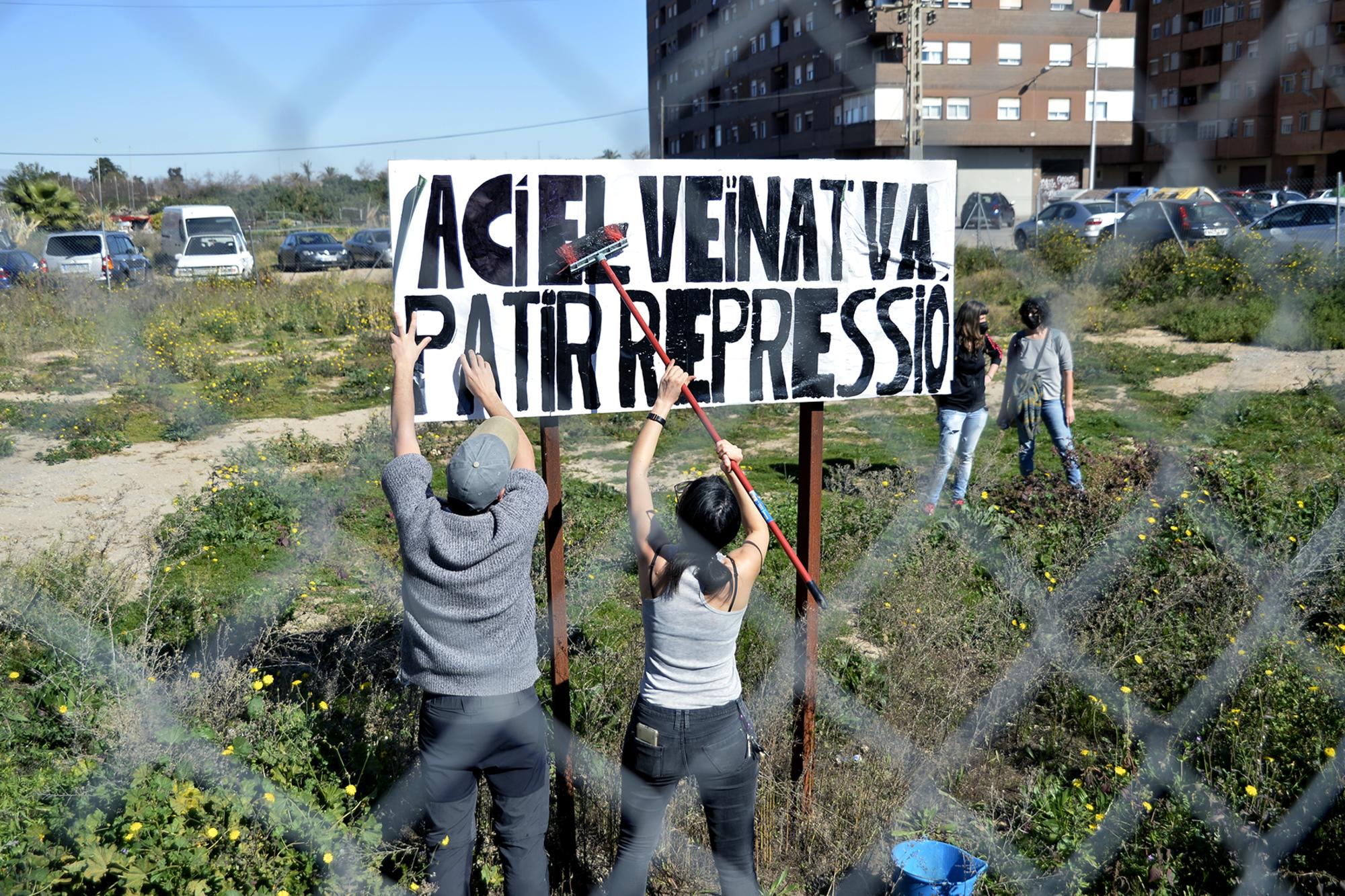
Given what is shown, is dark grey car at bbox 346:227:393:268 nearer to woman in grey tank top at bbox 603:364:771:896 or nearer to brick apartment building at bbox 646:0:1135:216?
brick apartment building at bbox 646:0:1135:216

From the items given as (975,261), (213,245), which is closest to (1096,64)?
(975,261)

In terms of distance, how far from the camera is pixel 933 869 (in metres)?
2.84

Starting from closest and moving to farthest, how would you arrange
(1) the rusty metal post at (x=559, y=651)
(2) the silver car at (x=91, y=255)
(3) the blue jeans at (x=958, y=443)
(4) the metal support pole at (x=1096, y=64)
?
(1) the rusty metal post at (x=559, y=651) → (3) the blue jeans at (x=958, y=443) → (4) the metal support pole at (x=1096, y=64) → (2) the silver car at (x=91, y=255)

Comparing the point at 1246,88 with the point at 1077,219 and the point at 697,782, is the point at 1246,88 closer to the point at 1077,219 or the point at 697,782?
the point at 1077,219

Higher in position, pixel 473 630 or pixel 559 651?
pixel 473 630

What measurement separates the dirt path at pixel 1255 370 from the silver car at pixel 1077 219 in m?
8.77

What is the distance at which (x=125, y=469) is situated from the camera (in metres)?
7.77

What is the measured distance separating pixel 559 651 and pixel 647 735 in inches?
17.1

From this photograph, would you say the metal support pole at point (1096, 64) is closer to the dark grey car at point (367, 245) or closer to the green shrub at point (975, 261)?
the green shrub at point (975, 261)

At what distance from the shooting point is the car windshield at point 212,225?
24125 millimetres

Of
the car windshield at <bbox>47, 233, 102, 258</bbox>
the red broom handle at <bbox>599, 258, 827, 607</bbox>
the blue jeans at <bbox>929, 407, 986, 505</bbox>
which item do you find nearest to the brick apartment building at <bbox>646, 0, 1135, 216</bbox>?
the blue jeans at <bbox>929, 407, 986, 505</bbox>

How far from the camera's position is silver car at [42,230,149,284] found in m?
20.2

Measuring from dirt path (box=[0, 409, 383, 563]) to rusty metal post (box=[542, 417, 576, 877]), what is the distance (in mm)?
2780

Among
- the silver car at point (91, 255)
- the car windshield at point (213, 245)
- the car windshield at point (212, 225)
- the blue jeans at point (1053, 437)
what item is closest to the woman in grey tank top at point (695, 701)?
the blue jeans at point (1053, 437)
